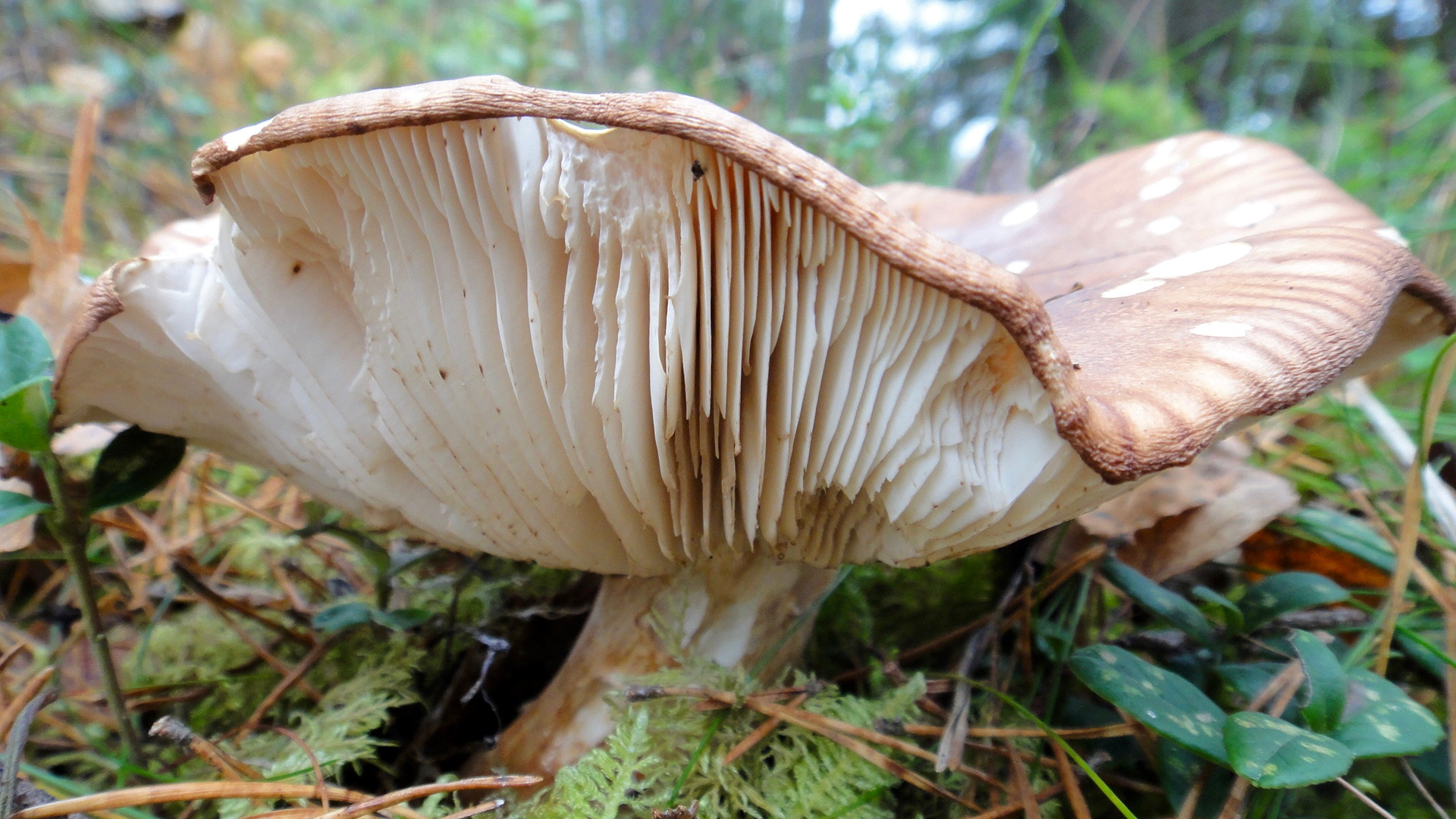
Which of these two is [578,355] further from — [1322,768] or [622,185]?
[1322,768]

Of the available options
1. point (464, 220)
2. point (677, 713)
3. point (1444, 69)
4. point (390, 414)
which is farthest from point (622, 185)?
point (1444, 69)

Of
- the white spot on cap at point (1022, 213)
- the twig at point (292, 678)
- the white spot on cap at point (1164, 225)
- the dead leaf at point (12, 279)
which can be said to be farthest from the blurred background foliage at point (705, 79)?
the twig at point (292, 678)

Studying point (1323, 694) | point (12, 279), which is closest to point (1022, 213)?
point (1323, 694)

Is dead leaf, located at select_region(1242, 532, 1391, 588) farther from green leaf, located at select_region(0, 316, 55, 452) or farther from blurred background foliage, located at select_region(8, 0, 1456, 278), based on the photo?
green leaf, located at select_region(0, 316, 55, 452)

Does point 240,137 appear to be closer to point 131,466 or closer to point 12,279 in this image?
point 131,466

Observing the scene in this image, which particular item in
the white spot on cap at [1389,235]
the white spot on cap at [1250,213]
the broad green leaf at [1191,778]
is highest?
the white spot on cap at [1250,213]

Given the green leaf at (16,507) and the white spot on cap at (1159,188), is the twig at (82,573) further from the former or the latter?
the white spot on cap at (1159,188)

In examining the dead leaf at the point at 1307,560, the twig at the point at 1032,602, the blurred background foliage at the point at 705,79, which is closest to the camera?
the twig at the point at 1032,602
